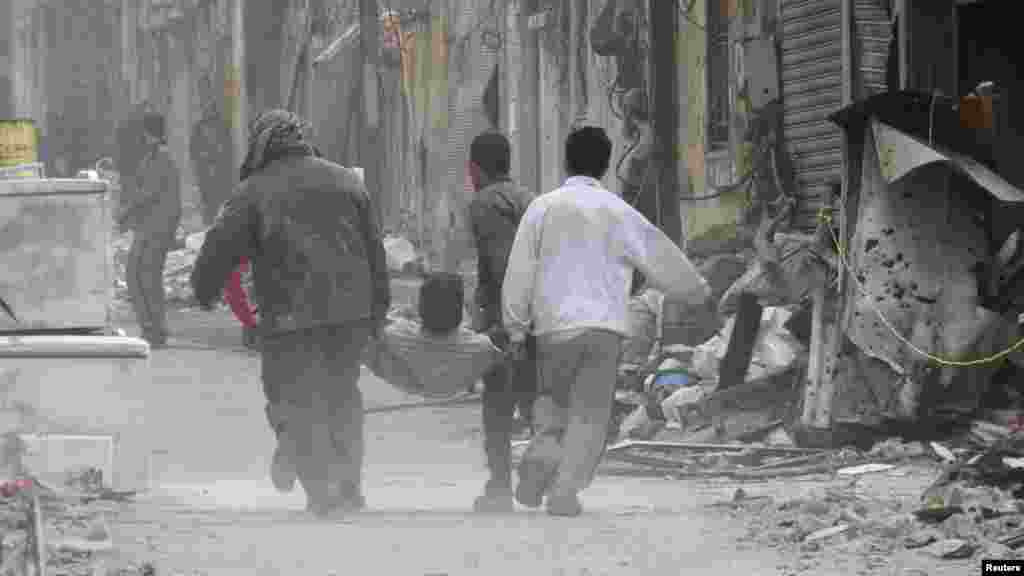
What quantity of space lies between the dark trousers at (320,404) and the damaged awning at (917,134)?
125 inches

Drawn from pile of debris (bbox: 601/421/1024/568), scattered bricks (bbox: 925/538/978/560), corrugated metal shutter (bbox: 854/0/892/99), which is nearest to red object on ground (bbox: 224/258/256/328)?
pile of debris (bbox: 601/421/1024/568)

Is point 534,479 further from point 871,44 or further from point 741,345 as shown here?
point 871,44

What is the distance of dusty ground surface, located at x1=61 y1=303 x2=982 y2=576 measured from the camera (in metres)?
7.73

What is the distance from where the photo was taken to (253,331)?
380 inches

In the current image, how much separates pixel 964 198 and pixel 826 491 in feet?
8.35

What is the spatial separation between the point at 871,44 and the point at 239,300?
6438 millimetres

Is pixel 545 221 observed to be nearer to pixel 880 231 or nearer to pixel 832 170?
pixel 880 231

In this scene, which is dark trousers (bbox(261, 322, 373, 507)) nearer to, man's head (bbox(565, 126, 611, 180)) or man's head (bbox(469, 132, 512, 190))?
man's head (bbox(469, 132, 512, 190))

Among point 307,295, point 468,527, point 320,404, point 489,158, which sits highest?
point 489,158

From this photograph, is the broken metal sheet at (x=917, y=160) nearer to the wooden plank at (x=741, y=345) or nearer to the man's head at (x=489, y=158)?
the wooden plank at (x=741, y=345)

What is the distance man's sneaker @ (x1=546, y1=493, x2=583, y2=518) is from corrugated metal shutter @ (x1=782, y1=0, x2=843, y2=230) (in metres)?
6.33

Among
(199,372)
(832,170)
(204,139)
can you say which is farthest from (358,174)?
(204,139)

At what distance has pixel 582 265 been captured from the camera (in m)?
9.27

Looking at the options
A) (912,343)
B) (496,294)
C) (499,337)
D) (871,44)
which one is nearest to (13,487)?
(499,337)
